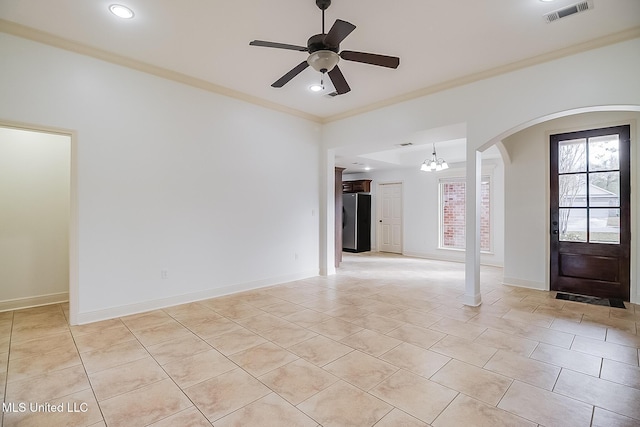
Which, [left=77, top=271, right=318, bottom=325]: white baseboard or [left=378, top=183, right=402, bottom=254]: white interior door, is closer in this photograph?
[left=77, top=271, right=318, bottom=325]: white baseboard

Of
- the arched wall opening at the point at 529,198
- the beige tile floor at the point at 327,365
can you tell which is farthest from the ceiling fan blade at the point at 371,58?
the arched wall opening at the point at 529,198

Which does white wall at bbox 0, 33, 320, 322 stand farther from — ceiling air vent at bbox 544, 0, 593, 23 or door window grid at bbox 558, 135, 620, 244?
door window grid at bbox 558, 135, 620, 244

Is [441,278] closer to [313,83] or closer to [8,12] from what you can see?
[313,83]

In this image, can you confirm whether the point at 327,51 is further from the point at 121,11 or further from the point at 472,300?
the point at 472,300

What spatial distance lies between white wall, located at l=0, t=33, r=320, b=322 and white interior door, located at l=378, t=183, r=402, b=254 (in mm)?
4783

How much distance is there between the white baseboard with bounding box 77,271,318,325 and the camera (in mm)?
3451

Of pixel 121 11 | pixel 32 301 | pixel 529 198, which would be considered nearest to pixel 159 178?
pixel 121 11

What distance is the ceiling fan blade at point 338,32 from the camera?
2.18 meters

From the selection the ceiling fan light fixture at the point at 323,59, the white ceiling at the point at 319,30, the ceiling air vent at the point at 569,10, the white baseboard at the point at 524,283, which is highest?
the white ceiling at the point at 319,30

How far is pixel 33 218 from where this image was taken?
4129 mm

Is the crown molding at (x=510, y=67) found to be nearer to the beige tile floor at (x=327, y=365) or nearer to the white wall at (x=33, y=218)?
the beige tile floor at (x=327, y=365)

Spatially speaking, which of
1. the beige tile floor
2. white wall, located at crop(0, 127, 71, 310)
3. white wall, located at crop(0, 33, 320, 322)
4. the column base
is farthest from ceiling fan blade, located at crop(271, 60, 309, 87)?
the column base

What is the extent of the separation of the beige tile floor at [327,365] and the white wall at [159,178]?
1.64ft

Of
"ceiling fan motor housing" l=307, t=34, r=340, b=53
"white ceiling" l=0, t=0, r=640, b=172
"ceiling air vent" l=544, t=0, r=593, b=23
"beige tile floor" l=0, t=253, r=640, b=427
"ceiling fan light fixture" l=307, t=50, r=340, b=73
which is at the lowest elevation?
"beige tile floor" l=0, t=253, r=640, b=427
